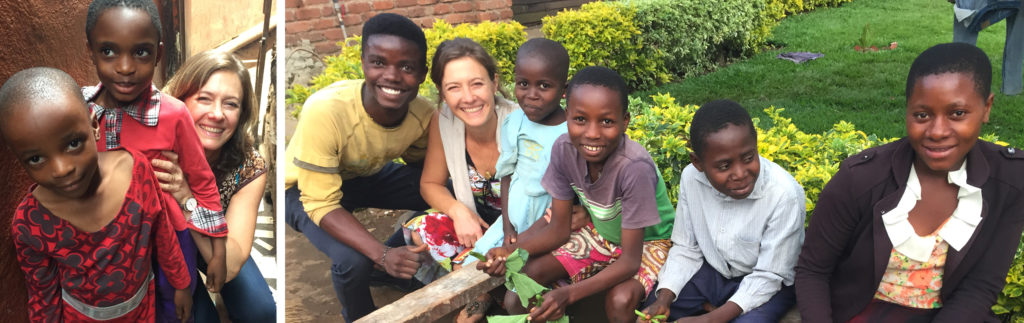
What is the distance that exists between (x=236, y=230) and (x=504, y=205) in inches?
60.1

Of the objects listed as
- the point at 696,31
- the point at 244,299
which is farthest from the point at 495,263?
the point at 696,31

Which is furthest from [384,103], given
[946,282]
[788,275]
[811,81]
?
[811,81]

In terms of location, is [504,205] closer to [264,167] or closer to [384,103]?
[384,103]

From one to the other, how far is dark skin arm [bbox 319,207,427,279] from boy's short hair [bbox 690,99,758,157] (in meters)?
1.24

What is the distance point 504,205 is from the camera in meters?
3.20

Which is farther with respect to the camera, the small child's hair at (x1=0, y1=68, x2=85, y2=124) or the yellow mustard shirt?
the yellow mustard shirt

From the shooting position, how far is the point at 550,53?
300cm

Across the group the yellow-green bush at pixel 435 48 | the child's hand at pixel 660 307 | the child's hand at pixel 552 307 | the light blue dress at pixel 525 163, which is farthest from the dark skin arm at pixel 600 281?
the yellow-green bush at pixel 435 48

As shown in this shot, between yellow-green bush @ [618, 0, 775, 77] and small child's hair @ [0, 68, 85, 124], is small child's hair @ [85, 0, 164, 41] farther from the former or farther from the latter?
yellow-green bush @ [618, 0, 775, 77]

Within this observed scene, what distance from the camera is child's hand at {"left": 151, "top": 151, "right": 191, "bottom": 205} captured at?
1562mm

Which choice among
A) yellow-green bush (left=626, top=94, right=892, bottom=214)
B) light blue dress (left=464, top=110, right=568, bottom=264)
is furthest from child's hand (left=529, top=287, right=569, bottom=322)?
yellow-green bush (left=626, top=94, right=892, bottom=214)

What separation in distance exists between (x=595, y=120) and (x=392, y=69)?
0.86m

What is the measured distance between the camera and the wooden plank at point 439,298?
8.61ft

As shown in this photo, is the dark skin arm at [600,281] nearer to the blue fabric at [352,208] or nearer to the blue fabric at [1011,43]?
the blue fabric at [352,208]
